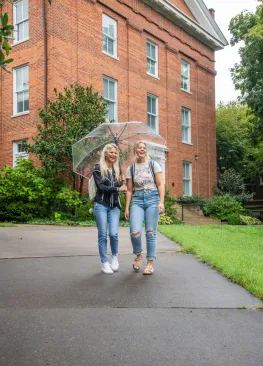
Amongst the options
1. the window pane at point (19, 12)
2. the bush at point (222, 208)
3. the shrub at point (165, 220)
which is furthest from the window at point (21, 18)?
the bush at point (222, 208)

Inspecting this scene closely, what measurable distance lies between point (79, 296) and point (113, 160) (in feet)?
6.96

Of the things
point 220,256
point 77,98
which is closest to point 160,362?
point 220,256

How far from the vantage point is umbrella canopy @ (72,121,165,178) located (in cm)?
688

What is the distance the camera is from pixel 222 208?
21250 millimetres

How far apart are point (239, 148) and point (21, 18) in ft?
53.0

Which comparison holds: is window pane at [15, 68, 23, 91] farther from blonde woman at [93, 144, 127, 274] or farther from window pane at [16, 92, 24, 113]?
blonde woman at [93, 144, 127, 274]

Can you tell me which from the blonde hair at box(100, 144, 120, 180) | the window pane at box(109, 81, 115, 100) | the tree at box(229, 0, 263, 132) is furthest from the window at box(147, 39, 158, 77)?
the blonde hair at box(100, 144, 120, 180)

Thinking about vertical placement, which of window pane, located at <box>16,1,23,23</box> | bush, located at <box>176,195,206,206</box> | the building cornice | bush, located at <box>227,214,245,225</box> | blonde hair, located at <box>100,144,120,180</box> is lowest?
bush, located at <box>227,214,245,225</box>

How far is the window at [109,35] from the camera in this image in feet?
63.5

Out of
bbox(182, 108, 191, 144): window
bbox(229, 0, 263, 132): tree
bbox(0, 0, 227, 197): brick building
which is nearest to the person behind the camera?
bbox(0, 0, 227, 197): brick building

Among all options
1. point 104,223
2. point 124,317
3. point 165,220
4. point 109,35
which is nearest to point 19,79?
point 109,35

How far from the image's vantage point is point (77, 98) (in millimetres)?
16109

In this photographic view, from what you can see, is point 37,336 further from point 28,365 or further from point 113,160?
point 113,160

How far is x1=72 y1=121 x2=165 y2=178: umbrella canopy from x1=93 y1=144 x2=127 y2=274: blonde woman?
3.03 feet
